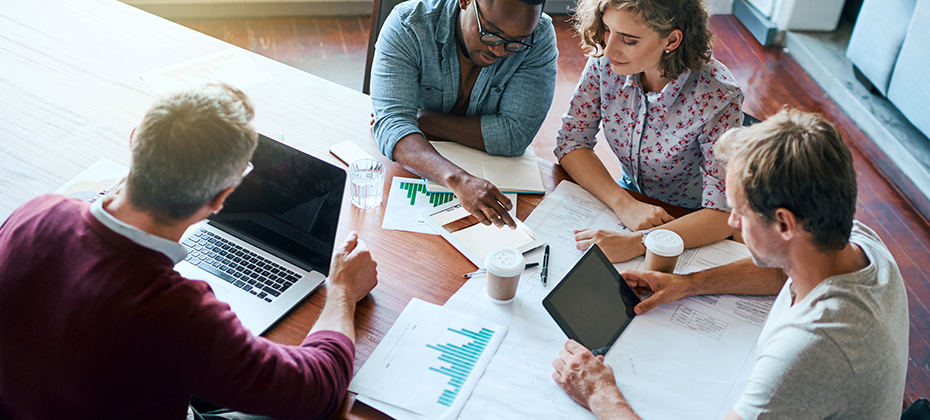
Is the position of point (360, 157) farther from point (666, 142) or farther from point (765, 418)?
point (765, 418)

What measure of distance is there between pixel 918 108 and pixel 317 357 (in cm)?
345

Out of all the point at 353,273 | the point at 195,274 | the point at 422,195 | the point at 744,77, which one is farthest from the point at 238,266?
the point at 744,77

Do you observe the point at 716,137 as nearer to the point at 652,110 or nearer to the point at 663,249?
the point at 652,110

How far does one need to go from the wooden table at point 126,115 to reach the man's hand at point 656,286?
0.35 m

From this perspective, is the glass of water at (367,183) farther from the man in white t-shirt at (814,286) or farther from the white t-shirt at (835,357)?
the white t-shirt at (835,357)

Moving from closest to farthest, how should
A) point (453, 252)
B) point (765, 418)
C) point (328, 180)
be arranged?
point (765, 418) → point (328, 180) → point (453, 252)

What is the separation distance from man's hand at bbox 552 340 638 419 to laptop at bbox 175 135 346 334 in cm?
52

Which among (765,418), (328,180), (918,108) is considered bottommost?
(918,108)

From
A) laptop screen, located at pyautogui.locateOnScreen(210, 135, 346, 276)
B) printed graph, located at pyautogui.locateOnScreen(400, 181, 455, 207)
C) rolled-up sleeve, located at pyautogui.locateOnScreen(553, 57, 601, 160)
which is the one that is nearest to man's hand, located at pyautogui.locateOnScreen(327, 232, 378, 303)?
laptop screen, located at pyautogui.locateOnScreen(210, 135, 346, 276)

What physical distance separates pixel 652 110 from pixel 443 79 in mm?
588

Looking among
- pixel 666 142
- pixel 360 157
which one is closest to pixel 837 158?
pixel 666 142

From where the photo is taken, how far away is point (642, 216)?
1.62 meters

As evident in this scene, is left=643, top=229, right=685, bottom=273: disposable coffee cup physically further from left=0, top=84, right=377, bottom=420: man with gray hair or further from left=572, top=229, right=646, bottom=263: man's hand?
left=0, top=84, right=377, bottom=420: man with gray hair

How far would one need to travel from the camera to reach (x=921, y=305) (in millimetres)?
2639
